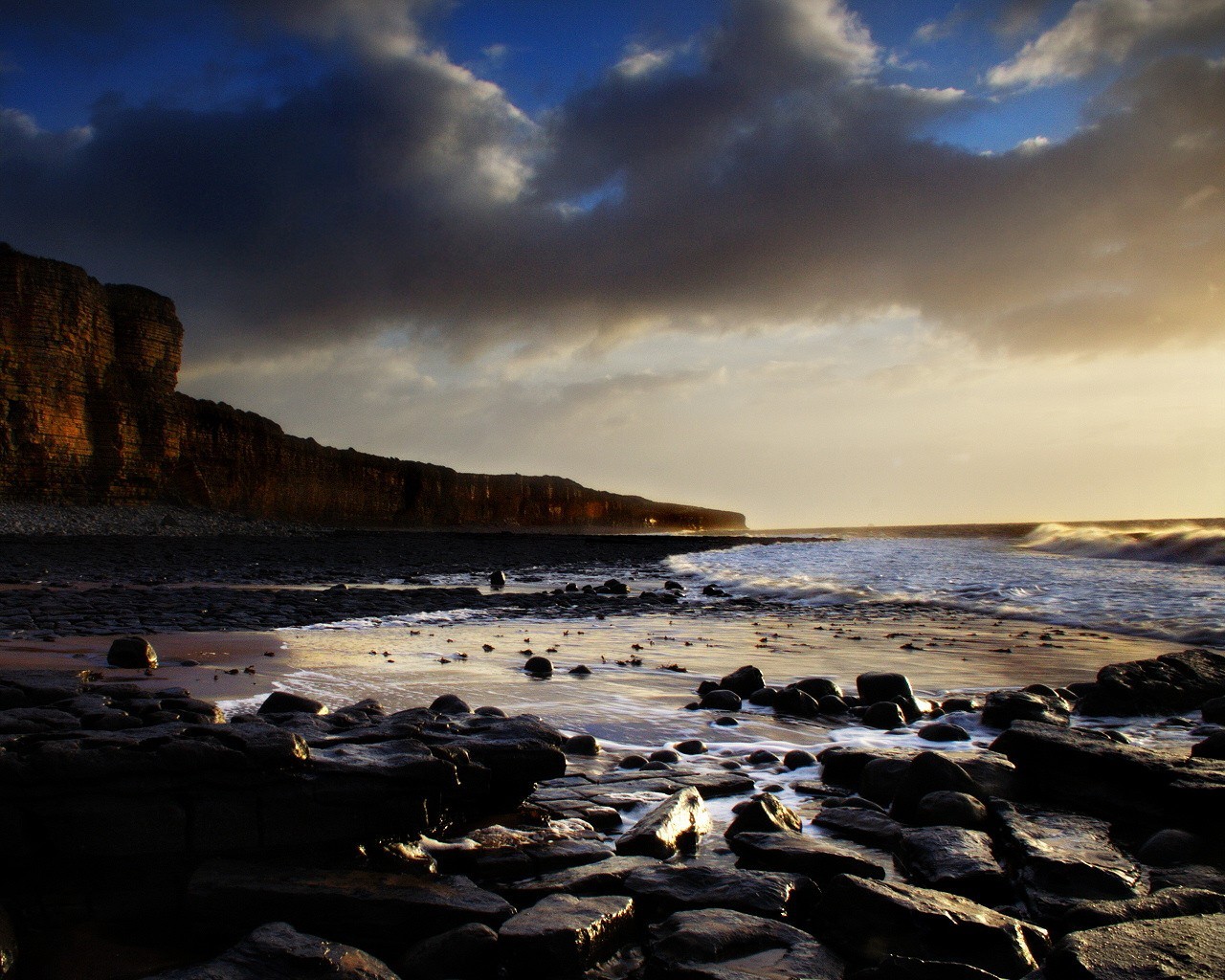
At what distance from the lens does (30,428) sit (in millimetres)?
34812

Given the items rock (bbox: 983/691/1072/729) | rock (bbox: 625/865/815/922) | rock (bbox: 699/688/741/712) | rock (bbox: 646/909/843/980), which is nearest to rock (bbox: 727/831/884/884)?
rock (bbox: 625/865/815/922)

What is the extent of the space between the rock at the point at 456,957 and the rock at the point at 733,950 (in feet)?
1.42

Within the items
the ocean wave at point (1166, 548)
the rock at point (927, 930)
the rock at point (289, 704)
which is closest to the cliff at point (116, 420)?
Answer: the rock at point (289, 704)

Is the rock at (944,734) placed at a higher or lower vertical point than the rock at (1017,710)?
lower

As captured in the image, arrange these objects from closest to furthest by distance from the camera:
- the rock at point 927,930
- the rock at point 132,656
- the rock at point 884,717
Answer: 1. the rock at point 927,930
2. the rock at point 884,717
3. the rock at point 132,656

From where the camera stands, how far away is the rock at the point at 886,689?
5220 millimetres

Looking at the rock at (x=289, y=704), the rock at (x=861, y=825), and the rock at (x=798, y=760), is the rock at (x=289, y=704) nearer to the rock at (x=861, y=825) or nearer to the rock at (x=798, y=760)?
the rock at (x=798, y=760)

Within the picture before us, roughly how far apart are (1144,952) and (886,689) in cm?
367

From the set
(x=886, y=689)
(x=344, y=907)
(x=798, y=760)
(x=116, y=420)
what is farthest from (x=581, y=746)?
(x=116, y=420)

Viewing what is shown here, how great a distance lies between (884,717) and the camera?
16.1 ft

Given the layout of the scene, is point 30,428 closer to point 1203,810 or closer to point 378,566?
point 378,566

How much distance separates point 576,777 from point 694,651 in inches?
181

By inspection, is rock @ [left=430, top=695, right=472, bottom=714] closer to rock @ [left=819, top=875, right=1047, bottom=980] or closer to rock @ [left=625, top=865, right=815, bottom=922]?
rock @ [left=625, top=865, right=815, bottom=922]

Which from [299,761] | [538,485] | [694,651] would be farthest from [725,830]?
[538,485]
